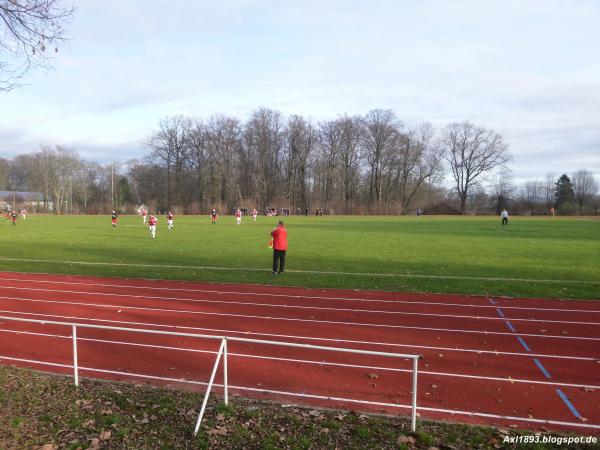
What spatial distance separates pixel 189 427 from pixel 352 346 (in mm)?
3934

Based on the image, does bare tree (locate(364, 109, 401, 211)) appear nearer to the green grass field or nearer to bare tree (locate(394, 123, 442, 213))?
bare tree (locate(394, 123, 442, 213))

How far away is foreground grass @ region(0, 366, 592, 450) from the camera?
16.3 ft

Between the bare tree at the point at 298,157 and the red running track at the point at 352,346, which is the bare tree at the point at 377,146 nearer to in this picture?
the bare tree at the point at 298,157

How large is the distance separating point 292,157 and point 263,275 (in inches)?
3291

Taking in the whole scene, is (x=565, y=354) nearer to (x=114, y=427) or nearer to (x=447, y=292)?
(x=447, y=292)

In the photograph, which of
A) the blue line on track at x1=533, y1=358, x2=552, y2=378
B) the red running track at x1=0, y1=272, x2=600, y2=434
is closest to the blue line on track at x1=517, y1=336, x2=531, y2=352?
the red running track at x1=0, y1=272, x2=600, y2=434

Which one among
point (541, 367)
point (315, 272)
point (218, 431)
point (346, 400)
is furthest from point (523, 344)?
point (315, 272)

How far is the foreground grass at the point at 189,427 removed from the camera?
16.3 feet

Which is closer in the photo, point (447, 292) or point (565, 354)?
point (565, 354)

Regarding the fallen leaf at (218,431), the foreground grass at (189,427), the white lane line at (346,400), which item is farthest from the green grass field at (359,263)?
the fallen leaf at (218,431)

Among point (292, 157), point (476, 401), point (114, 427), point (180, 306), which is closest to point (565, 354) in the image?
point (476, 401)

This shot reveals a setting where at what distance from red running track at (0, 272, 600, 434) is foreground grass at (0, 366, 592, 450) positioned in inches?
25.9

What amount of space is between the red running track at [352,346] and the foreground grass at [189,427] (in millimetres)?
657

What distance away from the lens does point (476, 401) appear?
6160 millimetres
